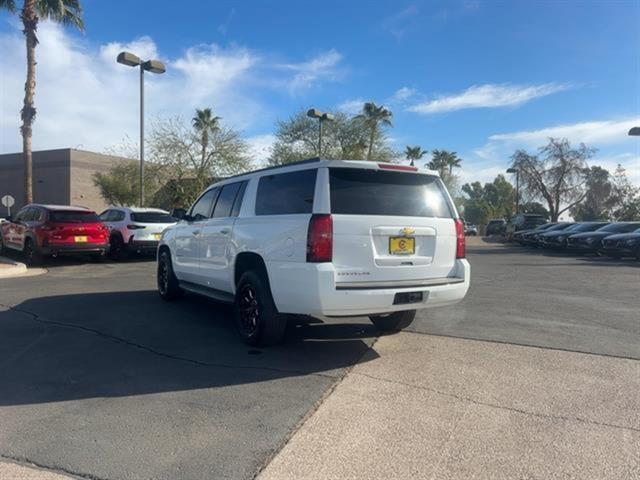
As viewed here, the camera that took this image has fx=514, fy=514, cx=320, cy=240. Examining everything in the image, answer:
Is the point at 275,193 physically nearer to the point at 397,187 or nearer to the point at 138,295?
the point at 397,187

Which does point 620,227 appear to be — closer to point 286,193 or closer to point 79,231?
point 79,231

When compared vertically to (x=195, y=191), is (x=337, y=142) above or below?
above

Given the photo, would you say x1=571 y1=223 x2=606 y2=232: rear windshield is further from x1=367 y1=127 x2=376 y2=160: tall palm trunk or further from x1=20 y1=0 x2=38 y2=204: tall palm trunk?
x1=20 y1=0 x2=38 y2=204: tall palm trunk

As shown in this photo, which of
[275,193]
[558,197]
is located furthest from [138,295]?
[558,197]

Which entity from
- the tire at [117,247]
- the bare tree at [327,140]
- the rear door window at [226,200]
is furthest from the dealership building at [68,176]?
the rear door window at [226,200]

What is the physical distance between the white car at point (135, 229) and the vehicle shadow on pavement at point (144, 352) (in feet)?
23.2

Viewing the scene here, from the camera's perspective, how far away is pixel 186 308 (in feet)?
26.1

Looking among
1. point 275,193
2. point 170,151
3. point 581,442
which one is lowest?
point 581,442

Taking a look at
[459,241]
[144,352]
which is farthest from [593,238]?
[144,352]

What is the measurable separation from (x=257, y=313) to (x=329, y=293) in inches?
45.5

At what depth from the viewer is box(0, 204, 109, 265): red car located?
13477mm

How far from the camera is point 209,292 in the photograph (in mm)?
6820

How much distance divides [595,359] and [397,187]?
8.89 feet

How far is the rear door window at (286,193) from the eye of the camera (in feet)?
16.8
